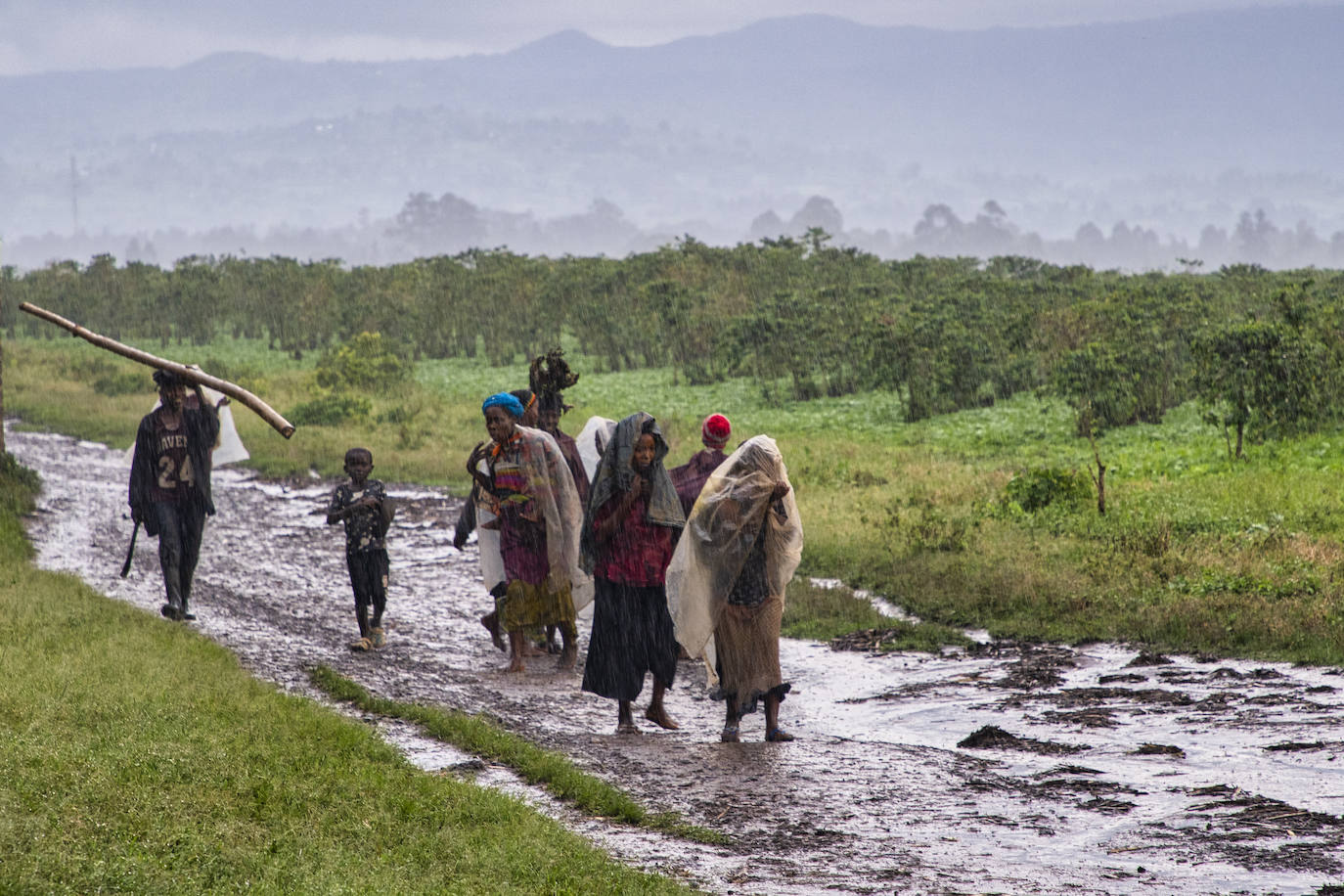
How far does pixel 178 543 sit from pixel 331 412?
61.9ft

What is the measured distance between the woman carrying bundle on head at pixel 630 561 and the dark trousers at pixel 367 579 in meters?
2.66

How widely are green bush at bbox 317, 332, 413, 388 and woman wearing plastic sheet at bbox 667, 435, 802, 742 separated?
2734 cm

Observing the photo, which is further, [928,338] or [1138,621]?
[928,338]

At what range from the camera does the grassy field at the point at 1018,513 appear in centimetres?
1174

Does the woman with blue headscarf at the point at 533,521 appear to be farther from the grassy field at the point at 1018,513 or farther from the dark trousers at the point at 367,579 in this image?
the grassy field at the point at 1018,513

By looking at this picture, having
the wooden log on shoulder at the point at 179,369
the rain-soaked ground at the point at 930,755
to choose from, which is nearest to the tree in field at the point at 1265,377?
the rain-soaked ground at the point at 930,755

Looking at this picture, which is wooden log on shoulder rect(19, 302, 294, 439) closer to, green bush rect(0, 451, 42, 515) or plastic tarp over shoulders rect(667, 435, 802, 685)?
plastic tarp over shoulders rect(667, 435, 802, 685)

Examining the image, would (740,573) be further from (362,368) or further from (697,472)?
(362,368)

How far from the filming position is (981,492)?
17719 millimetres

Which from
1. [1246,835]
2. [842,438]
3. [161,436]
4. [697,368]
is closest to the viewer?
[1246,835]

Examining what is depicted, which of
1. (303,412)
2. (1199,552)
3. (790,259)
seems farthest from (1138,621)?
(790,259)

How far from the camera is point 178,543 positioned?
11375 millimetres

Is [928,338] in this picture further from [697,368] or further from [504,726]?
[504,726]

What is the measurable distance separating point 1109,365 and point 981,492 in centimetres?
650
